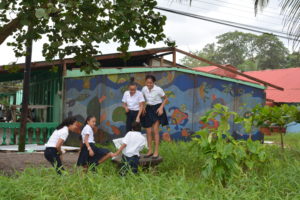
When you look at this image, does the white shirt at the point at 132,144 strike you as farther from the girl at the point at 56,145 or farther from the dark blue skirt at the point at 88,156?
the girl at the point at 56,145

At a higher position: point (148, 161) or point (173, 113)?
point (173, 113)

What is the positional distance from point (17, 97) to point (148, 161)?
65.1 feet

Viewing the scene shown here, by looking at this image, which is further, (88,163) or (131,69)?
(131,69)

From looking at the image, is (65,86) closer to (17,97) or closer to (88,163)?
(88,163)

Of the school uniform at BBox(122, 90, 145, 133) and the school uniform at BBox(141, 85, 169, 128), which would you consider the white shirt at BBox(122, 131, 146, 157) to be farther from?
the school uniform at BBox(122, 90, 145, 133)

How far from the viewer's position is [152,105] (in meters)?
7.62

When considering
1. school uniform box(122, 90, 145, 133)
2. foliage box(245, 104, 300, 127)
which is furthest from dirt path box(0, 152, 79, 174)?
foliage box(245, 104, 300, 127)

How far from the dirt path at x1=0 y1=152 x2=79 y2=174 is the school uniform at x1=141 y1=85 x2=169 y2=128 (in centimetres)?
201

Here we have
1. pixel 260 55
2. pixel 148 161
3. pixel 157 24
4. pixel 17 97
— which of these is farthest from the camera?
pixel 260 55

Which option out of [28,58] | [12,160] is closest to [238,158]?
[12,160]

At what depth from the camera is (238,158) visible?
17.4ft

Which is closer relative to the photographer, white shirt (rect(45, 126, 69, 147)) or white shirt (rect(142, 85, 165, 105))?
white shirt (rect(45, 126, 69, 147))

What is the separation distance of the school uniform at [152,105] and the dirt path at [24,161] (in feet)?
6.59

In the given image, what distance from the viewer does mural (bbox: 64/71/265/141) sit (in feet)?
40.2
